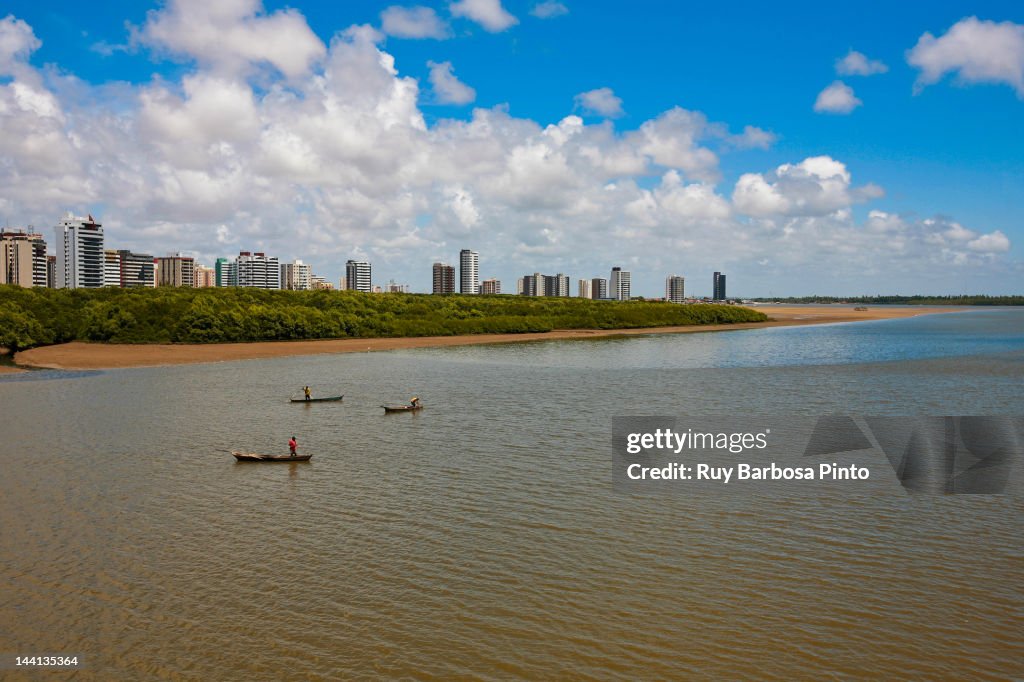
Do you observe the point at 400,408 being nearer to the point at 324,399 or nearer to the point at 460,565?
the point at 324,399

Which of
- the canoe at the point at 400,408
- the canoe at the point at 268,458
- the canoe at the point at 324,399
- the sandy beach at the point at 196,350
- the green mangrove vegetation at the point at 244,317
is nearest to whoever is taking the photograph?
the canoe at the point at 268,458

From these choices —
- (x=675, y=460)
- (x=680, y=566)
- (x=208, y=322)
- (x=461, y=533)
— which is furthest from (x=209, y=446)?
(x=208, y=322)

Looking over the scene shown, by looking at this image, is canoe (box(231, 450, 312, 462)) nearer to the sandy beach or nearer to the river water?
the river water

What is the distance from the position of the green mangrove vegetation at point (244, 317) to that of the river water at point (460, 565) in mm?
66697

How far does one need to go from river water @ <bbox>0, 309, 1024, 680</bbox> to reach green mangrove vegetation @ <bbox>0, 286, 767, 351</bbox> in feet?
219

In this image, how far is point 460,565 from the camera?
843 inches

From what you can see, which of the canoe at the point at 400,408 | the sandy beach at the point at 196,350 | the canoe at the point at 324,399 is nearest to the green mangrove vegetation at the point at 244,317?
the sandy beach at the point at 196,350

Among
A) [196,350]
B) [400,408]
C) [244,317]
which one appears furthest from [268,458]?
[244,317]

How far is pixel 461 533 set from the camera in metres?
24.1

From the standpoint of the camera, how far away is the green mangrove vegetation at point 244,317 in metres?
106

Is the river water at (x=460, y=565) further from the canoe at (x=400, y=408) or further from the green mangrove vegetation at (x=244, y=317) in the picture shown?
the green mangrove vegetation at (x=244, y=317)

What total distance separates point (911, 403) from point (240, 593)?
159 ft

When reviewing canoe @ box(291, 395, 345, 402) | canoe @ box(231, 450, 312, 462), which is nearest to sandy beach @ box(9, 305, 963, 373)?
canoe @ box(291, 395, 345, 402)

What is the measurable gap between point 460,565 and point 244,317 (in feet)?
324
